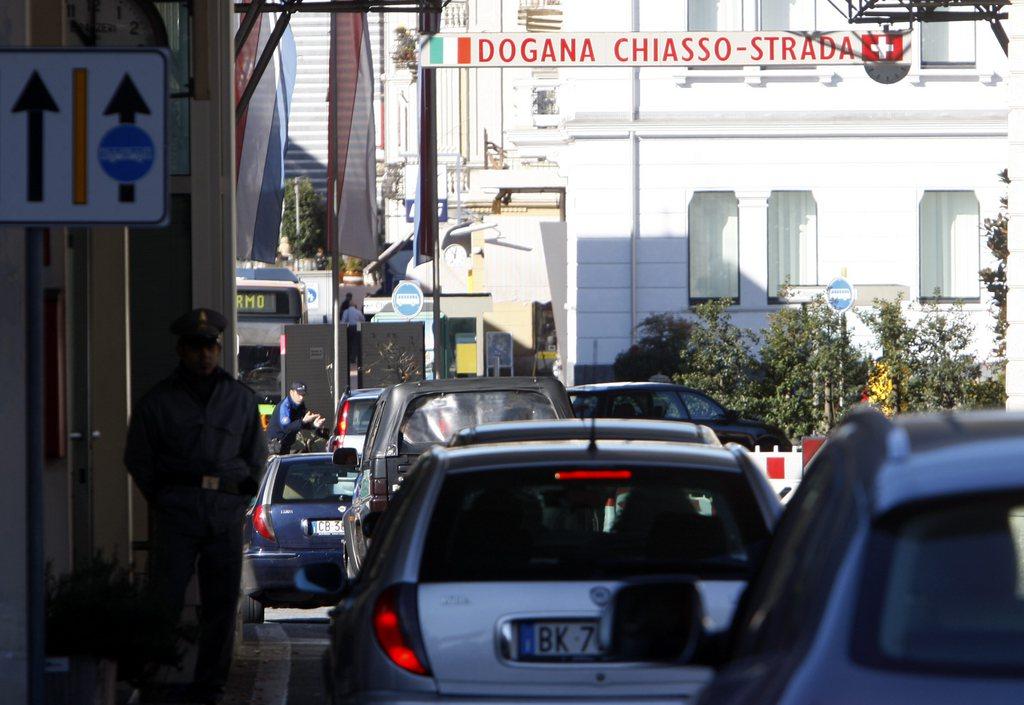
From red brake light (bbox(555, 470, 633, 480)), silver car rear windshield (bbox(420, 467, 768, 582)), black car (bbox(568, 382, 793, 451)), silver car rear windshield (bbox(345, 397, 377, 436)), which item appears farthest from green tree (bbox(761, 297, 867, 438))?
red brake light (bbox(555, 470, 633, 480))

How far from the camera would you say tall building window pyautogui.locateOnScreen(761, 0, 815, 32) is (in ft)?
129

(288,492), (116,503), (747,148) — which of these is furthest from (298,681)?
(747,148)

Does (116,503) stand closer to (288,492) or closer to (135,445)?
(135,445)

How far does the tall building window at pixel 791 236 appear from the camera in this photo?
39719mm

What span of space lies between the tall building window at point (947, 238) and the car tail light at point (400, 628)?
116 ft

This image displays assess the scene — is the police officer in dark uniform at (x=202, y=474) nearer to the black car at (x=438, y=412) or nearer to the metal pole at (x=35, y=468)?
the metal pole at (x=35, y=468)

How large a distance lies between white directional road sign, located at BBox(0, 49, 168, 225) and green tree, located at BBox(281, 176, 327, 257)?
9224cm

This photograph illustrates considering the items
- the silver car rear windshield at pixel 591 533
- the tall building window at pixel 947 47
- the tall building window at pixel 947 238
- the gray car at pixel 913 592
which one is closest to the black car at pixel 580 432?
the silver car rear windshield at pixel 591 533

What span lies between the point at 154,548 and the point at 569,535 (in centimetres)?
335

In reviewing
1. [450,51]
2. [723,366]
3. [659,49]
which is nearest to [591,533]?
[450,51]

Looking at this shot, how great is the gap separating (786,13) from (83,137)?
35261mm

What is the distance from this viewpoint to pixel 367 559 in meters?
6.63

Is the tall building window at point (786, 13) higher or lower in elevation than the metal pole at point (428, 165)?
higher

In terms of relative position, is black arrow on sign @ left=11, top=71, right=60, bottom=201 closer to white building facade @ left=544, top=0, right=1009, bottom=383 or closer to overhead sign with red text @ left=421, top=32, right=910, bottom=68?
overhead sign with red text @ left=421, top=32, right=910, bottom=68
